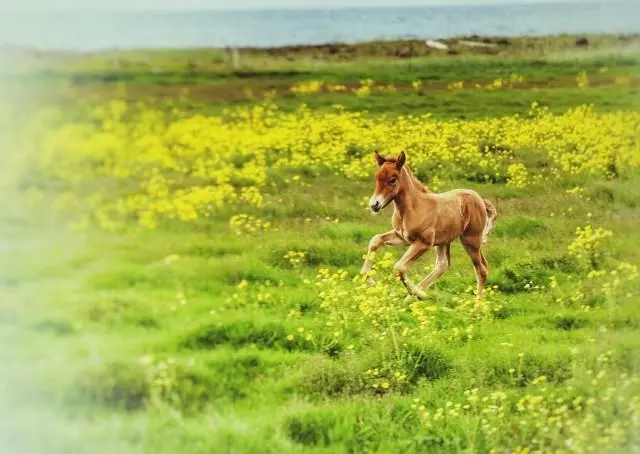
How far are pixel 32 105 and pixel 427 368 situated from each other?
1.21 metres

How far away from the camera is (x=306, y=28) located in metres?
2.45

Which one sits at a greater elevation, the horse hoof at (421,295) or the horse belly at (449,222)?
the horse belly at (449,222)

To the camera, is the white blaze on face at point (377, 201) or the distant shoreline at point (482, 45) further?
the distant shoreline at point (482, 45)

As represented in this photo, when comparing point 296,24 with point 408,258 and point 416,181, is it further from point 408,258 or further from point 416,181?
point 408,258

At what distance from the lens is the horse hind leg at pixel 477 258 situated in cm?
236

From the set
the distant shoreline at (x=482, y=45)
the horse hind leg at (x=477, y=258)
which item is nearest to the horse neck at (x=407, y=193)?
the horse hind leg at (x=477, y=258)

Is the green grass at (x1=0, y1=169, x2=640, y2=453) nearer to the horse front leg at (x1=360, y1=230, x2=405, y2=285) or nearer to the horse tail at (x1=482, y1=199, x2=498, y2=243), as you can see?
the horse front leg at (x1=360, y1=230, x2=405, y2=285)

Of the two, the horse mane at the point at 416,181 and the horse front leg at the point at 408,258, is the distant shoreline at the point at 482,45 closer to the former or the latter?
the horse mane at the point at 416,181

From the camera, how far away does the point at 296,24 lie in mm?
2453

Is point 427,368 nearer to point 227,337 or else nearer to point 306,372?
point 306,372

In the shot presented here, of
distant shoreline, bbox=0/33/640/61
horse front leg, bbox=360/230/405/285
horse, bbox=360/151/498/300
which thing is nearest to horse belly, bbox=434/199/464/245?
horse, bbox=360/151/498/300

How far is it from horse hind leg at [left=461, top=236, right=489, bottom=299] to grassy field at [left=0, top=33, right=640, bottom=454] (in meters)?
0.03

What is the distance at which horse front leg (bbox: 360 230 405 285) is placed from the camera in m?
2.34

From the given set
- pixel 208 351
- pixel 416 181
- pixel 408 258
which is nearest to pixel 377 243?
pixel 408 258
